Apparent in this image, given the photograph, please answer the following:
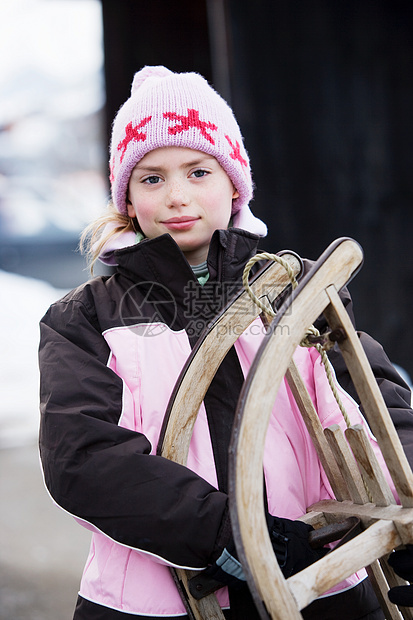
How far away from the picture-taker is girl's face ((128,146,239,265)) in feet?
3.43

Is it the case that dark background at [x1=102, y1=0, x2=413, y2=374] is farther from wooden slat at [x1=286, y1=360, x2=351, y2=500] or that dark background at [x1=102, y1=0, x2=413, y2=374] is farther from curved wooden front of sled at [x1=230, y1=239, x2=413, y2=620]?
curved wooden front of sled at [x1=230, y1=239, x2=413, y2=620]

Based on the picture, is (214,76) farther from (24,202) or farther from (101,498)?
(101,498)

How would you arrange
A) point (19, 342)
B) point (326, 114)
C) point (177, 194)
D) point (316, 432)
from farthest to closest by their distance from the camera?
point (19, 342) → point (326, 114) → point (177, 194) → point (316, 432)

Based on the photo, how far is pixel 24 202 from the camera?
346 cm

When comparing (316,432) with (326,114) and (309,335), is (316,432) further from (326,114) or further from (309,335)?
(326,114)

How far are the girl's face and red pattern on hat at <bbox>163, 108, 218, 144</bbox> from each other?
0.03 m

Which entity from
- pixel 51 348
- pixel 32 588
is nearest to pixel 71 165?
pixel 32 588

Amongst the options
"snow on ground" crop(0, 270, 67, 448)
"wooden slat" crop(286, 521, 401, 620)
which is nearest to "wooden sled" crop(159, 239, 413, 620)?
"wooden slat" crop(286, 521, 401, 620)

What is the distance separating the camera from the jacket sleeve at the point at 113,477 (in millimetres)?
786

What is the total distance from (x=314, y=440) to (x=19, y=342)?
9.84 feet

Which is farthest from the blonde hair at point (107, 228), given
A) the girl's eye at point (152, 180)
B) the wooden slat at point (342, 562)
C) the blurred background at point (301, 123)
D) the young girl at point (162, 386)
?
the blurred background at point (301, 123)

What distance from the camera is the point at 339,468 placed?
33.4 inches

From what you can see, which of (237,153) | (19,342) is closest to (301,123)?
(237,153)

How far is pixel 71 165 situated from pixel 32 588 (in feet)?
→ 7.30
